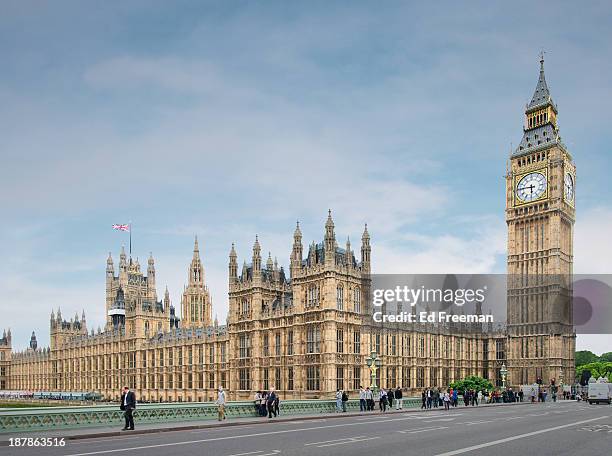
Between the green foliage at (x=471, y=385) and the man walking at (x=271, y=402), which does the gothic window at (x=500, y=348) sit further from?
the man walking at (x=271, y=402)

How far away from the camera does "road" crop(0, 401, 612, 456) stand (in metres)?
23.2

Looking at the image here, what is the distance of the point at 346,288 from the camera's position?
235 ft

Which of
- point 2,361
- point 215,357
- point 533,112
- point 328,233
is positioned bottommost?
point 2,361

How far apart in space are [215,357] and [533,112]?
217ft

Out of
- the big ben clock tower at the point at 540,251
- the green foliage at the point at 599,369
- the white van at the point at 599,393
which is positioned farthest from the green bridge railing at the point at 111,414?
the green foliage at the point at 599,369

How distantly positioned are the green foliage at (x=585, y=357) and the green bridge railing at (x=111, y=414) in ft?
518

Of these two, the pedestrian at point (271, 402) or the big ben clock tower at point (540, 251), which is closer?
the pedestrian at point (271, 402)

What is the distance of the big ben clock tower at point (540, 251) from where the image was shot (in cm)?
10600

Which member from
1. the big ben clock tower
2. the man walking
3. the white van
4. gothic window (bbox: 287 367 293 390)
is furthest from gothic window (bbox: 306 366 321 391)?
the big ben clock tower

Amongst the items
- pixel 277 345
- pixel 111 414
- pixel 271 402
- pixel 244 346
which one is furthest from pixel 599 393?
pixel 111 414

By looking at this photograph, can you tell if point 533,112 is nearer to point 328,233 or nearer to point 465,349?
point 465,349

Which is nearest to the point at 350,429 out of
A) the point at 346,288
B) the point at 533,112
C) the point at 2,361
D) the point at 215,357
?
the point at 346,288

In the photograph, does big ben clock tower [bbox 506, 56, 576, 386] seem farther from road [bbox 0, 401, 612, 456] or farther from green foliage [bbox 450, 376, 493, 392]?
road [bbox 0, 401, 612, 456]

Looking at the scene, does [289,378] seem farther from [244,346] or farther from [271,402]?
[271,402]
